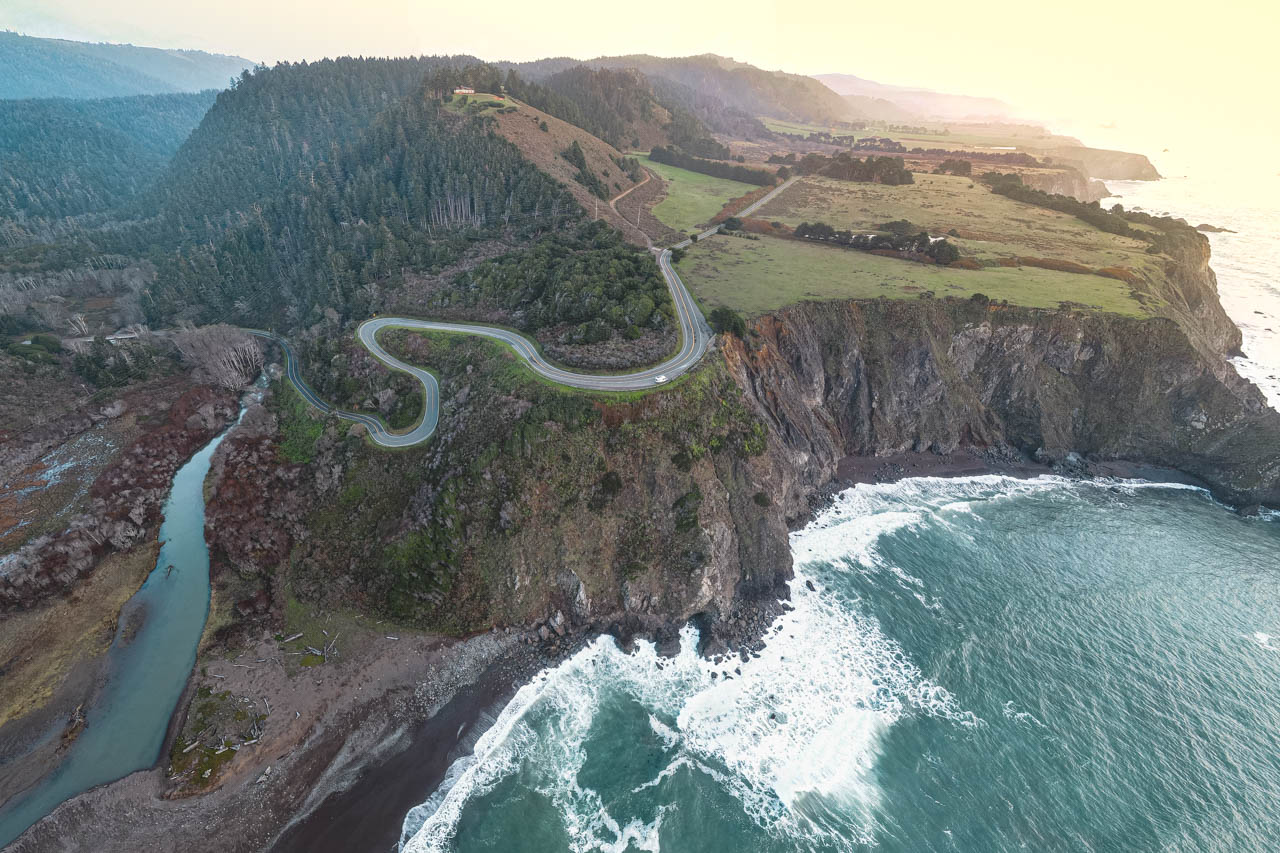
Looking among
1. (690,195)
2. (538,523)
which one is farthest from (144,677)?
(690,195)

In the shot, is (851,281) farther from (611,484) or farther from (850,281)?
(611,484)

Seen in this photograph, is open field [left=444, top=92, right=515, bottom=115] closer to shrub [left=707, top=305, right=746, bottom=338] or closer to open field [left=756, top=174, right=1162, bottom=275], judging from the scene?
open field [left=756, top=174, right=1162, bottom=275]

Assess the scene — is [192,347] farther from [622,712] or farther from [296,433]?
[622,712]

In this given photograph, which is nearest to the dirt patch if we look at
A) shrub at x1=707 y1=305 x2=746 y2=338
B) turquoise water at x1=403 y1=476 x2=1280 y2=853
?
turquoise water at x1=403 y1=476 x2=1280 y2=853

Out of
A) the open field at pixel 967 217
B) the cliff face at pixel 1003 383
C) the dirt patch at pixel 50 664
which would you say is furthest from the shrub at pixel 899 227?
the dirt patch at pixel 50 664

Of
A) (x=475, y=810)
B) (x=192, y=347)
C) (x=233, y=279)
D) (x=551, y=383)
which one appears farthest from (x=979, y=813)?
(x=233, y=279)
